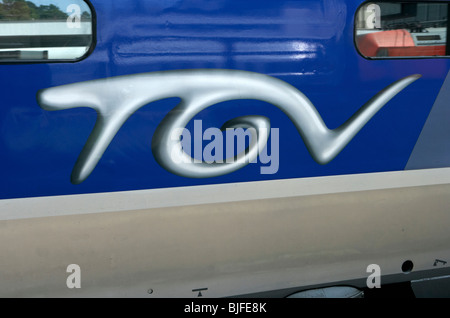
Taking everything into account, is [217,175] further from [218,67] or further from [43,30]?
[43,30]

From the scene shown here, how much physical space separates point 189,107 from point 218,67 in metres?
0.31

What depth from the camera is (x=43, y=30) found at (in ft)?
10.2

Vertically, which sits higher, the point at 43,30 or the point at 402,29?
the point at 402,29

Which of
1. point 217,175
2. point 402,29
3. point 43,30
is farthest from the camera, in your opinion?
point 402,29

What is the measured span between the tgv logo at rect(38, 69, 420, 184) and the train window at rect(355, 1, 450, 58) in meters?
0.30

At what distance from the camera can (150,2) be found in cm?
323

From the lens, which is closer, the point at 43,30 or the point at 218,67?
the point at 43,30

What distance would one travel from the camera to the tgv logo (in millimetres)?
3213

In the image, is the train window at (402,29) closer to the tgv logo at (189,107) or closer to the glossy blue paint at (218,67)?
the glossy blue paint at (218,67)

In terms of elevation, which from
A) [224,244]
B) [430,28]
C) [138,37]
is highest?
[430,28]

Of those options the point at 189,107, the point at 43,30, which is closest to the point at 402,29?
the point at 189,107

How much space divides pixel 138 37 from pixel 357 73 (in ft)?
4.84

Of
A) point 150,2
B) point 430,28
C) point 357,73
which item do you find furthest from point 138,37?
point 430,28

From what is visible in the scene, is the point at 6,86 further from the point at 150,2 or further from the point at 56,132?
the point at 150,2
